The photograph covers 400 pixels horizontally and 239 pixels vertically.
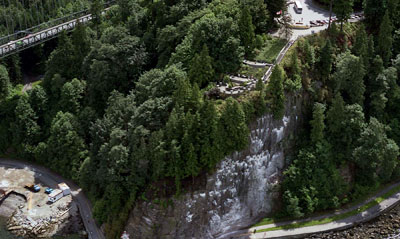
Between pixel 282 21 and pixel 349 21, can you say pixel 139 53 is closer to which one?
pixel 282 21

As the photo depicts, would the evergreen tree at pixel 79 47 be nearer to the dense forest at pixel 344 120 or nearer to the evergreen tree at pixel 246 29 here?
the evergreen tree at pixel 246 29

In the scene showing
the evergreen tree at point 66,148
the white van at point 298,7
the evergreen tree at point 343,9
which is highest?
the evergreen tree at point 343,9

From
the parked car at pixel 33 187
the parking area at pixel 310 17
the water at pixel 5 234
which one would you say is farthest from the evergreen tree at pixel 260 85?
the parked car at pixel 33 187

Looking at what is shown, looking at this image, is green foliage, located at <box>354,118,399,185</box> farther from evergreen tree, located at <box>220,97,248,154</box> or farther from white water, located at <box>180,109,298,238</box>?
evergreen tree, located at <box>220,97,248,154</box>

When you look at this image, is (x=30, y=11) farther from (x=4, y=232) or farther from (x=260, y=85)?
(x=260, y=85)

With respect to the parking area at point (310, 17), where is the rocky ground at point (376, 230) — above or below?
below

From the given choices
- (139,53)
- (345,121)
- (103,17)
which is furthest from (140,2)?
(345,121)

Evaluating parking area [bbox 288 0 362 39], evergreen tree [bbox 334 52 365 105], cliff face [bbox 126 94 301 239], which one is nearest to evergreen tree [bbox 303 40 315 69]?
evergreen tree [bbox 334 52 365 105]
